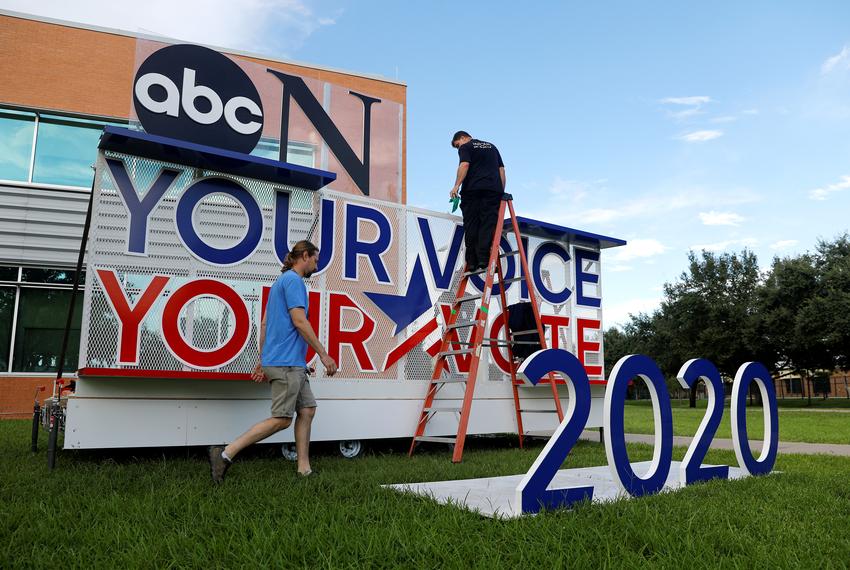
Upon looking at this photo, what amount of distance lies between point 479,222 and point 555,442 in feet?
12.8

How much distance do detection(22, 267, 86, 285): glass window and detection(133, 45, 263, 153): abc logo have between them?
34.1 ft

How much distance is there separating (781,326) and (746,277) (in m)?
5.45

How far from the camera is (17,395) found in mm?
15156

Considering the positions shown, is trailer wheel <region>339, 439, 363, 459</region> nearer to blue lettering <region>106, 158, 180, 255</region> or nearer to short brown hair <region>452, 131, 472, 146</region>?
blue lettering <region>106, 158, 180, 255</region>

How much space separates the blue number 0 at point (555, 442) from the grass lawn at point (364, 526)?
0.58ft

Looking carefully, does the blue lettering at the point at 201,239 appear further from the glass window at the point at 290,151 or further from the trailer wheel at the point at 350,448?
the trailer wheel at the point at 350,448

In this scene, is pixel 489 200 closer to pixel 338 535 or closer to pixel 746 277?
pixel 338 535

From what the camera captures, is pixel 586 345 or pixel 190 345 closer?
pixel 190 345

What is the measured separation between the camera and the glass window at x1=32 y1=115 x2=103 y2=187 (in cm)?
1642

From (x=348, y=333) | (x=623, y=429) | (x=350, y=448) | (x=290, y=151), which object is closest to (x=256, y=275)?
(x=348, y=333)

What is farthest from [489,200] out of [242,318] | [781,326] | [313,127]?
[781,326]

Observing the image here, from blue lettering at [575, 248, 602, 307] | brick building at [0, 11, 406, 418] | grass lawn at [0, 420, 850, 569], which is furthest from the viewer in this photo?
brick building at [0, 11, 406, 418]

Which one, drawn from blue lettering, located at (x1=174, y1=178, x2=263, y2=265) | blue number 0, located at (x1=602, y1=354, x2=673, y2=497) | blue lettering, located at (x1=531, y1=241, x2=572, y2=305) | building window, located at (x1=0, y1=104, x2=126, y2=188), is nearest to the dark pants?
blue lettering, located at (x1=531, y1=241, x2=572, y2=305)

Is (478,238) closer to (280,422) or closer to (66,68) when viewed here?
(280,422)
